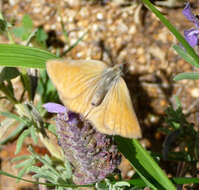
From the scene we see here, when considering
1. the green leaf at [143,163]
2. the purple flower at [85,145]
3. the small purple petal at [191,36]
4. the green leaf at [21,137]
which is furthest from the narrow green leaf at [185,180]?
the green leaf at [21,137]

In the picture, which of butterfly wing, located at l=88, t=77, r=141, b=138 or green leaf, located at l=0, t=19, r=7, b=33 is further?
green leaf, located at l=0, t=19, r=7, b=33

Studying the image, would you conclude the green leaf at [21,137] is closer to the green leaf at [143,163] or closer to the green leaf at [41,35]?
A: the green leaf at [143,163]

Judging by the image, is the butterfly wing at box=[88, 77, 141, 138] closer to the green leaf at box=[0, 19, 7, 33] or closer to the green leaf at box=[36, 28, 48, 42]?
the green leaf at box=[0, 19, 7, 33]

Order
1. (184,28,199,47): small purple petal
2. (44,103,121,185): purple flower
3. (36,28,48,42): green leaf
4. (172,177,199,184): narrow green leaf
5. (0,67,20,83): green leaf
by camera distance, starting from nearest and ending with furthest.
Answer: (44,103,121,185): purple flower → (172,177,199,184): narrow green leaf → (184,28,199,47): small purple petal → (0,67,20,83): green leaf → (36,28,48,42): green leaf

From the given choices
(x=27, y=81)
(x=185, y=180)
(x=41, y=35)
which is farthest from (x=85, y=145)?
(x=41, y=35)

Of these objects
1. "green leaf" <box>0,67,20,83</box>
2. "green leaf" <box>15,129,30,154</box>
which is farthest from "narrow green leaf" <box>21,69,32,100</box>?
"green leaf" <box>15,129,30,154</box>

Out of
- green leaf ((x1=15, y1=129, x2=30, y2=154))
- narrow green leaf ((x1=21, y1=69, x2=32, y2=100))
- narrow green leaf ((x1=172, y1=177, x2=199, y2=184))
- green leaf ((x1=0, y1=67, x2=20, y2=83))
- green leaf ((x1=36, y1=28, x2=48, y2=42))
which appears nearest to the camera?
narrow green leaf ((x1=172, y1=177, x2=199, y2=184))

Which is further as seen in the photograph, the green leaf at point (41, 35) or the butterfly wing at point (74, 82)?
the green leaf at point (41, 35)
